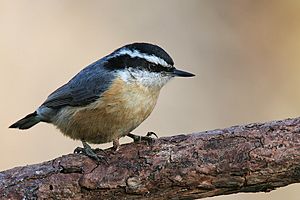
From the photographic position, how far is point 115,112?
3.14 meters

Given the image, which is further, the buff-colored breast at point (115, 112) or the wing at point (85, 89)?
the wing at point (85, 89)

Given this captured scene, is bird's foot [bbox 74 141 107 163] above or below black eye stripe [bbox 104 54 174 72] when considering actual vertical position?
below

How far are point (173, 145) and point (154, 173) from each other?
0.17 m

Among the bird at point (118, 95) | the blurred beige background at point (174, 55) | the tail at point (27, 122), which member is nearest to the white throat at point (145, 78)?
the bird at point (118, 95)

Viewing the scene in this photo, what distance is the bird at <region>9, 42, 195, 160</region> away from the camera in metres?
3.15

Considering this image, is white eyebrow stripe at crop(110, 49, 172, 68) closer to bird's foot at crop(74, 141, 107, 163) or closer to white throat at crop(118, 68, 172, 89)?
white throat at crop(118, 68, 172, 89)

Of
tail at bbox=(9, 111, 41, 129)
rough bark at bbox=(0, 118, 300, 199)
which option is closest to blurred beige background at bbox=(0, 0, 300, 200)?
tail at bbox=(9, 111, 41, 129)

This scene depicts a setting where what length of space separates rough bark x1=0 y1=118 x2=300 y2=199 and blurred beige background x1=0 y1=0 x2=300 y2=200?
196cm

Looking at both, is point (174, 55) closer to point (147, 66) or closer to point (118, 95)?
point (147, 66)

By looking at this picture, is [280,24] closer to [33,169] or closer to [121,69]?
[121,69]

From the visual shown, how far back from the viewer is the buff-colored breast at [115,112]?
3143mm

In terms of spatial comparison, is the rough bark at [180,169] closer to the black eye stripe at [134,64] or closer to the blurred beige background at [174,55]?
the black eye stripe at [134,64]

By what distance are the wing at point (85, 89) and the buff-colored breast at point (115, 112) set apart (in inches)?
2.1

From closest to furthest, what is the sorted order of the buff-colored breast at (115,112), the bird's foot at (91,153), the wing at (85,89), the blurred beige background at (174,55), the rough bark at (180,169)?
the rough bark at (180,169) < the bird's foot at (91,153) < the buff-colored breast at (115,112) < the wing at (85,89) < the blurred beige background at (174,55)
